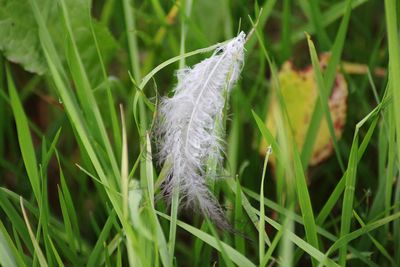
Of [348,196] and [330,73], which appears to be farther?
[330,73]

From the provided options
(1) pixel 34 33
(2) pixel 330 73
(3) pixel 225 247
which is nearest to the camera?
(3) pixel 225 247

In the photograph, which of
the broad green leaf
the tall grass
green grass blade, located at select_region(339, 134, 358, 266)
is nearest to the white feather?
the tall grass

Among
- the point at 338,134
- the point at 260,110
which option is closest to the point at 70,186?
the point at 260,110

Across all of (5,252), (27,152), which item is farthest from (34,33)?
(5,252)

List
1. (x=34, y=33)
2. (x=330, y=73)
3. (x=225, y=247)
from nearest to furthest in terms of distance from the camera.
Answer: (x=225, y=247), (x=330, y=73), (x=34, y=33)

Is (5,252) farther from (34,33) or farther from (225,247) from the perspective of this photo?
(34,33)

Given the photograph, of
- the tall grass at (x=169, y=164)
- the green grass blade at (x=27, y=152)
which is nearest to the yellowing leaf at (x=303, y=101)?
the tall grass at (x=169, y=164)

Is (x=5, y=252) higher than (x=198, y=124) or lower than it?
lower

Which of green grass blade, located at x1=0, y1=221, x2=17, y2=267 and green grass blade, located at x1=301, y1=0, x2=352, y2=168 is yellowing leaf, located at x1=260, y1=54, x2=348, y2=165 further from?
green grass blade, located at x1=0, y1=221, x2=17, y2=267
